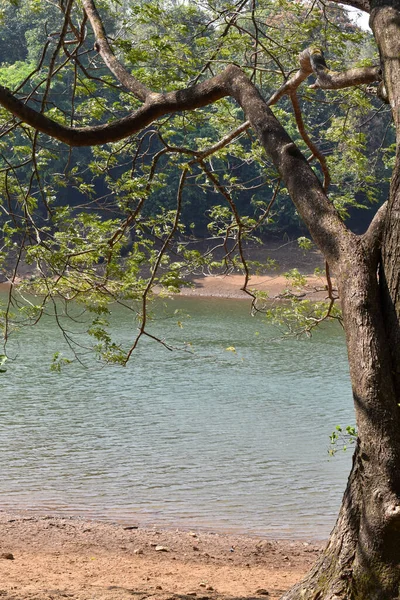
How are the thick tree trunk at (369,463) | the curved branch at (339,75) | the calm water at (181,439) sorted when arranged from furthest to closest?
1. the calm water at (181,439)
2. the curved branch at (339,75)
3. the thick tree trunk at (369,463)

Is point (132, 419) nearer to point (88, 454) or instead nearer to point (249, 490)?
point (88, 454)

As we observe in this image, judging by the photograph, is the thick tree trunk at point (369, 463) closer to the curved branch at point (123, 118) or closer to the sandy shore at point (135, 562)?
the curved branch at point (123, 118)

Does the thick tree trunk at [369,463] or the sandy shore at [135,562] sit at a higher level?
the thick tree trunk at [369,463]

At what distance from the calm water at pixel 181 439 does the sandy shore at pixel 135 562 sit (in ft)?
2.50

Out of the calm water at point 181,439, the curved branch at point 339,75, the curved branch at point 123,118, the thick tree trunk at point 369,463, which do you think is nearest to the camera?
the thick tree trunk at point 369,463

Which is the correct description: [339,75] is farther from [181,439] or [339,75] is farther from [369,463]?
[181,439]

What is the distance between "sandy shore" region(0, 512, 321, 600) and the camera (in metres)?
4.46

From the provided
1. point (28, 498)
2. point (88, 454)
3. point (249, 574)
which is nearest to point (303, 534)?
point (249, 574)

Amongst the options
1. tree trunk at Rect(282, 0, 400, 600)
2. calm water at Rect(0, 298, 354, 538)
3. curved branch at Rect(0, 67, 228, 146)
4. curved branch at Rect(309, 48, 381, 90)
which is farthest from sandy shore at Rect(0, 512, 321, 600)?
curved branch at Rect(309, 48, 381, 90)

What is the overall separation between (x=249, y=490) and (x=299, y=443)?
216cm

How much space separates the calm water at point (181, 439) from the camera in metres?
7.82

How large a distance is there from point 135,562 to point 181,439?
4.89 m

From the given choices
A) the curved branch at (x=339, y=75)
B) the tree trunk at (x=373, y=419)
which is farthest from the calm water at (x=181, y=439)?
the tree trunk at (x=373, y=419)

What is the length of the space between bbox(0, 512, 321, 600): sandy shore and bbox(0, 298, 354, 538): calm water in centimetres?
76
